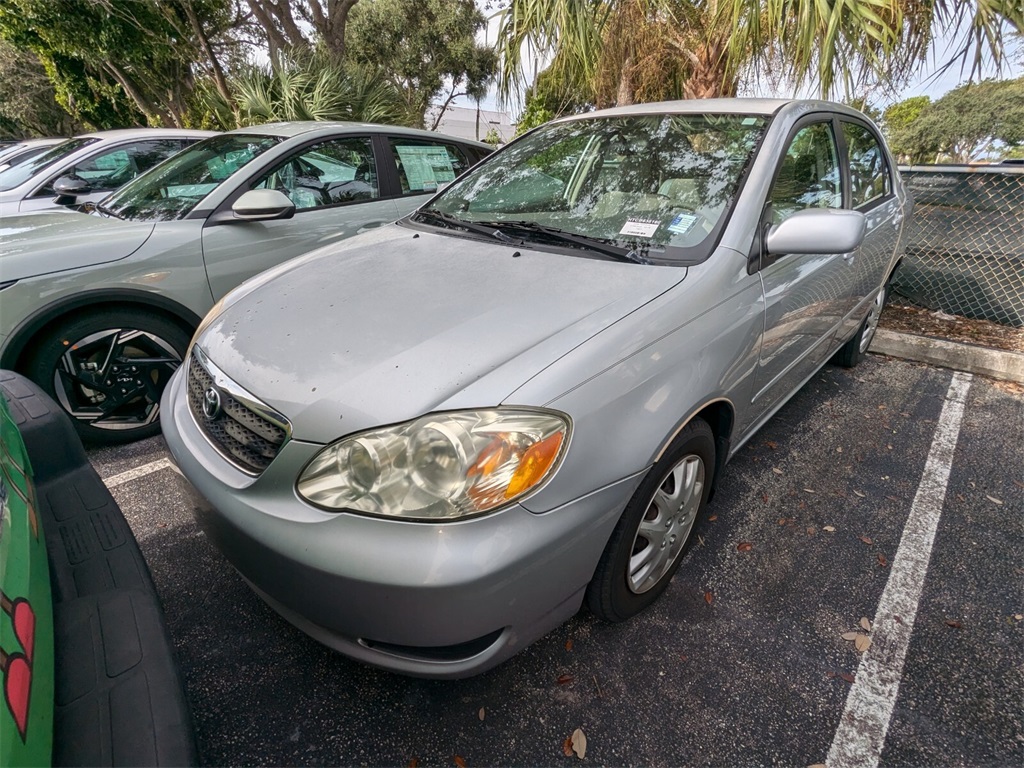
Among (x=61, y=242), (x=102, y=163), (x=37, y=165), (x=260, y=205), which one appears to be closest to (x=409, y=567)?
(x=260, y=205)

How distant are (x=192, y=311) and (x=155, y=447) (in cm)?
75

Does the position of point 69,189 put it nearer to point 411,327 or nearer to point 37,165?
point 37,165

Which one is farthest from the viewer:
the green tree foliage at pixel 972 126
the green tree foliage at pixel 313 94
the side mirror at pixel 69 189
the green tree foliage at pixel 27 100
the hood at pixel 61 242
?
the green tree foliage at pixel 972 126

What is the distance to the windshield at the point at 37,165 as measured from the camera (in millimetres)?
5504

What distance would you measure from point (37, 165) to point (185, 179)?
3.92 meters

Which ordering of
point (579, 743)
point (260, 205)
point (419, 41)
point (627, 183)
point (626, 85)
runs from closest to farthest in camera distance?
1. point (579, 743)
2. point (627, 183)
3. point (260, 205)
4. point (626, 85)
5. point (419, 41)

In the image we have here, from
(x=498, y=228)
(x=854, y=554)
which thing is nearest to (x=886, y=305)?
(x=854, y=554)

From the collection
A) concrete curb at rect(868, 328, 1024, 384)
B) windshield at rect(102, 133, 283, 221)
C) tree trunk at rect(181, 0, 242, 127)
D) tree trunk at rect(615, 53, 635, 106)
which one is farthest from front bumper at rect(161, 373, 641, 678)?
tree trunk at rect(181, 0, 242, 127)

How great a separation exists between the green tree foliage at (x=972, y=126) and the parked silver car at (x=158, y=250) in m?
23.4

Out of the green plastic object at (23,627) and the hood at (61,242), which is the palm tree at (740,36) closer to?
the hood at (61,242)

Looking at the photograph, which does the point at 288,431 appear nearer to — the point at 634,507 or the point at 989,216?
the point at 634,507

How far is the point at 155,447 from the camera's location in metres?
2.89

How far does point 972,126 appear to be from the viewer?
70.3 ft

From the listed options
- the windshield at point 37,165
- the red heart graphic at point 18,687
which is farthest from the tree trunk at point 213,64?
the red heart graphic at point 18,687
